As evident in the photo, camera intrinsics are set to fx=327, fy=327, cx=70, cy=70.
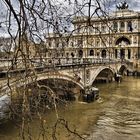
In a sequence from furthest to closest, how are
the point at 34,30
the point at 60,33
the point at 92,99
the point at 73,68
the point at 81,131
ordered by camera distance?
the point at 92,99
the point at 73,68
the point at 81,131
the point at 60,33
the point at 34,30

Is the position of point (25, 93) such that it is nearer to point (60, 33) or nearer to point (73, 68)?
point (60, 33)

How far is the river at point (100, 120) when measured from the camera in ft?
55.1

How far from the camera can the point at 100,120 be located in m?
20.8

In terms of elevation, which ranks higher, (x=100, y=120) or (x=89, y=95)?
(x=89, y=95)

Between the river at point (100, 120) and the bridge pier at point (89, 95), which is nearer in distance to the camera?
the river at point (100, 120)

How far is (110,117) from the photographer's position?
2175cm

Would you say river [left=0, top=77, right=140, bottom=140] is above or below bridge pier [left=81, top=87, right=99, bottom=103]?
below

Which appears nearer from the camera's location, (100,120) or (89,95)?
(100,120)

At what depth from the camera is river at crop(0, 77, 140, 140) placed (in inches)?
661

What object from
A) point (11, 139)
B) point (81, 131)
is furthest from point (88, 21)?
point (81, 131)

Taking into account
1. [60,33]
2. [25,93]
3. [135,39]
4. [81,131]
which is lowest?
[81,131]

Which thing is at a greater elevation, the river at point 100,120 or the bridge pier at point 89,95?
the bridge pier at point 89,95

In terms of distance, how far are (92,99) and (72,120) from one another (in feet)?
24.6

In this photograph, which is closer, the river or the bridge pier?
the river
